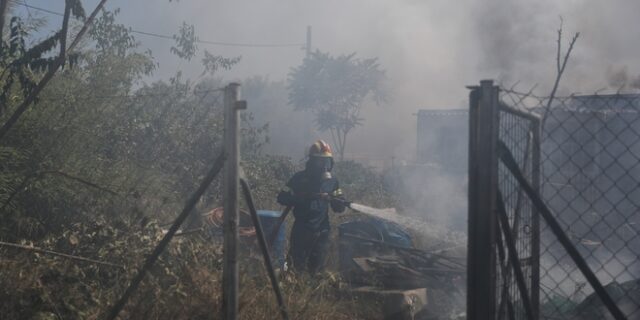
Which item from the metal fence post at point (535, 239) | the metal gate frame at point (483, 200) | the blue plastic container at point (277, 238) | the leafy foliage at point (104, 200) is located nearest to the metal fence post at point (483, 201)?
the metal gate frame at point (483, 200)

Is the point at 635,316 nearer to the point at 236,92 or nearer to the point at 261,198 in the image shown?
the point at 236,92

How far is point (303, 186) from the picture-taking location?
6613 millimetres

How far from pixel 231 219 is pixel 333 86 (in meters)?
23.2

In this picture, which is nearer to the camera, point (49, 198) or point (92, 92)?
point (49, 198)

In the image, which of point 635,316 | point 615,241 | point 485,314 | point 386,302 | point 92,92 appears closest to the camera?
point 485,314

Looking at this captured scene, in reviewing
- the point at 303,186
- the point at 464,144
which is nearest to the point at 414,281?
the point at 303,186

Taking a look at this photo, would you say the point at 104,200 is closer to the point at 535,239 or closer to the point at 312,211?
the point at 312,211

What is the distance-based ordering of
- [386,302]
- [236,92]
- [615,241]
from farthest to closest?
[615,241] < [386,302] < [236,92]

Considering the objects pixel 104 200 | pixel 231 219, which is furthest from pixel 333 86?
pixel 231 219

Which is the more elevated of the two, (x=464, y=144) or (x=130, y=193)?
(x=464, y=144)

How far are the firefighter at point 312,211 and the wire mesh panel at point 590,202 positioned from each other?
2177 millimetres

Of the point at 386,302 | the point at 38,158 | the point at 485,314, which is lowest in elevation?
the point at 386,302

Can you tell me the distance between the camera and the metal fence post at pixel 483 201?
7.44 ft

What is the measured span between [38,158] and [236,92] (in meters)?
3.19
